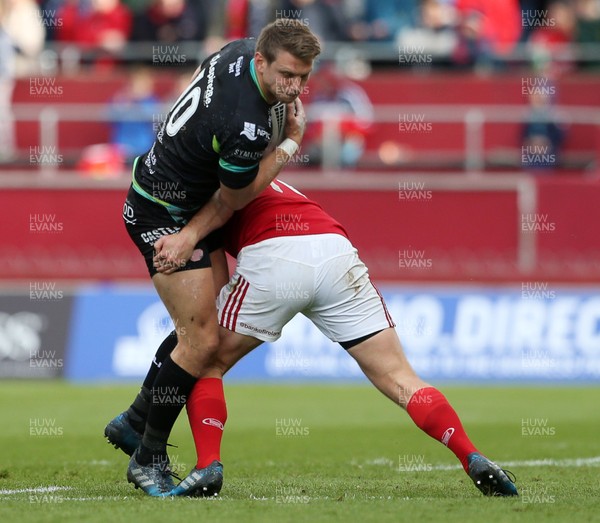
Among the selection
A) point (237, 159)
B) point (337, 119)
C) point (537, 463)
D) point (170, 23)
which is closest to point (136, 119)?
point (170, 23)

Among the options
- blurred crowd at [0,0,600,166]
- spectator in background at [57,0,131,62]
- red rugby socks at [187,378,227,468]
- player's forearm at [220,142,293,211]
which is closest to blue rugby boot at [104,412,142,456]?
red rugby socks at [187,378,227,468]

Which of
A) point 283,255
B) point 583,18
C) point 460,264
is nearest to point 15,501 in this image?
point 283,255

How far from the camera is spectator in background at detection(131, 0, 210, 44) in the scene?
18094 mm

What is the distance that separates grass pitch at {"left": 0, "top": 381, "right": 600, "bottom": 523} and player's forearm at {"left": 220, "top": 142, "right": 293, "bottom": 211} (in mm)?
1511

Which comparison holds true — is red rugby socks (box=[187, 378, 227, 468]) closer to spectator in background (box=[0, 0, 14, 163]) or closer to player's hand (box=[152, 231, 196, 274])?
player's hand (box=[152, 231, 196, 274])

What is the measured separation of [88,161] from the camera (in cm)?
1677

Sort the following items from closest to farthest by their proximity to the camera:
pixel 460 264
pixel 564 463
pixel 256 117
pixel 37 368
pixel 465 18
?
pixel 256 117, pixel 564 463, pixel 37 368, pixel 460 264, pixel 465 18

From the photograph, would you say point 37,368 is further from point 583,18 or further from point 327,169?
point 583,18

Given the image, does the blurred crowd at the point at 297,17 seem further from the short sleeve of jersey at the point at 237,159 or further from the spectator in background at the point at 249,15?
the short sleeve of jersey at the point at 237,159

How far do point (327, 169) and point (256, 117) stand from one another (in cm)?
1036

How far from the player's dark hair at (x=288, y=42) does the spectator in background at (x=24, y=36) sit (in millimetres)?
11846

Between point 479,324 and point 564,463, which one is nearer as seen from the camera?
point 564,463

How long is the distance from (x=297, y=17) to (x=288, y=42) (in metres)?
11.8

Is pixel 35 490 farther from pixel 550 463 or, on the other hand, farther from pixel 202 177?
pixel 550 463
